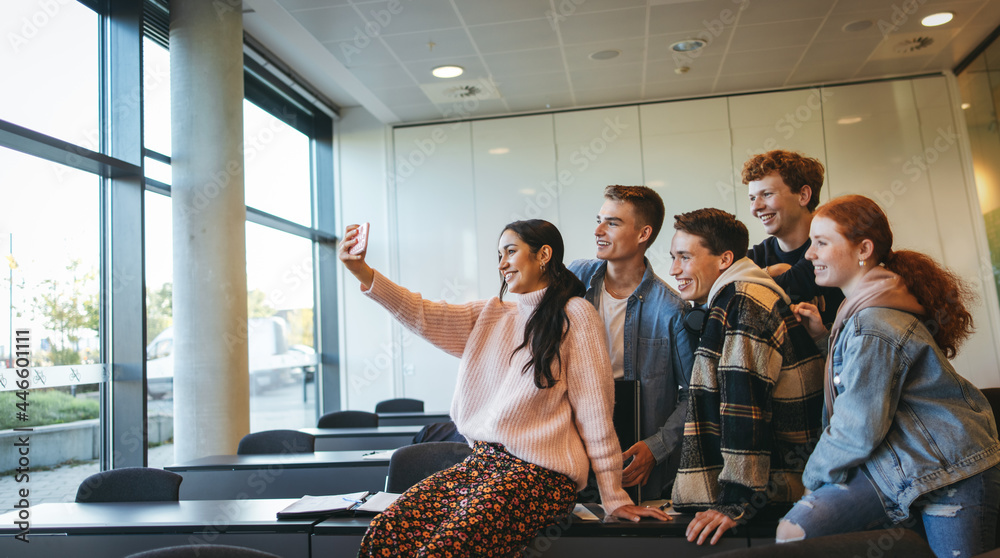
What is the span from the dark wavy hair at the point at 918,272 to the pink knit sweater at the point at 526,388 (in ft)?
2.44

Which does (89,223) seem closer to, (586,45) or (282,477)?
(282,477)

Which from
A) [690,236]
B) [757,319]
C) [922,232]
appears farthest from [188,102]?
[922,232]

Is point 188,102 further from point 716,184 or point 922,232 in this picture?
point 922,232

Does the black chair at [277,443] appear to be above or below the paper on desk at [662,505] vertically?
above

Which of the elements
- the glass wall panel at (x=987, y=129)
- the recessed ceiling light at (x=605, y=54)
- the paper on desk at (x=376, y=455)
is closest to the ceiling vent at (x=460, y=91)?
the recessed ceiling light at (x=605, y=54)

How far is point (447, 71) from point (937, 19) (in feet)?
12.0

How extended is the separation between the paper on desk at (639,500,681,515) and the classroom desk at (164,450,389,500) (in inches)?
56.5

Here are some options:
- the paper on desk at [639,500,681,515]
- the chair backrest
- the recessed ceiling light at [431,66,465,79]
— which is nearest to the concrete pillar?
the chair backrest

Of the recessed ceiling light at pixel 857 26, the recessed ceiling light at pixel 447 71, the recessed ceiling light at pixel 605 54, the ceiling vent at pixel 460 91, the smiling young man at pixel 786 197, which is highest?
the ceiling vent at pixel 460 91

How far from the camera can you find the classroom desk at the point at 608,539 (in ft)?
6.13

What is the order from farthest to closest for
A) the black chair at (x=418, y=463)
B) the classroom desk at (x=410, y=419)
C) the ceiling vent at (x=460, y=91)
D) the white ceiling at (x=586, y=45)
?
the ceiling vent at (x=460, y=91)
the classroom desk at (x=410, y=419)
the white ceiling at (x=586, y=45)
the black chair at (x=418, y=463)

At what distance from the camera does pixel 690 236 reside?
87.5 inches

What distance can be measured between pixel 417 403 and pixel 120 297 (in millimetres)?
2536

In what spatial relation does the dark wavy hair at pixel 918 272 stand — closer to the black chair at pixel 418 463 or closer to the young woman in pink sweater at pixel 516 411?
the young woman in pink sweater at pixel 516 411
